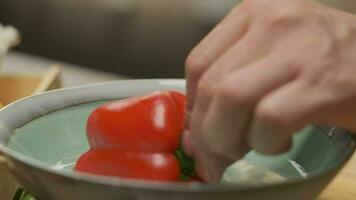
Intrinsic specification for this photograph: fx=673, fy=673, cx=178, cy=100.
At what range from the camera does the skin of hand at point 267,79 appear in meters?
0.39

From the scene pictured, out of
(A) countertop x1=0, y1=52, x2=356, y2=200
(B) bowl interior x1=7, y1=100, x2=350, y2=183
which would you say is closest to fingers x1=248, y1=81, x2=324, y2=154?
(B) bowl interior x1=7, y1=100, x2=350, y2=183

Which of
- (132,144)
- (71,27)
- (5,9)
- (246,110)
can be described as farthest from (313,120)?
(5,9)

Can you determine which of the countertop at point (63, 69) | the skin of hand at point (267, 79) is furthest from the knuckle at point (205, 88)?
the countertop at point (63, 69)

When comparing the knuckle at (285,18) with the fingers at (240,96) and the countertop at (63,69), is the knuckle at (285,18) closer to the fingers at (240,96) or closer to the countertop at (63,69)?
the fingers at (240,96)

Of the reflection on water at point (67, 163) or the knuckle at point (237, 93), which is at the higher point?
the knuckle at point (237, 93)

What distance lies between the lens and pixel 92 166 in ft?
1.59

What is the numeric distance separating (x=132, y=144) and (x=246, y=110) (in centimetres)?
13

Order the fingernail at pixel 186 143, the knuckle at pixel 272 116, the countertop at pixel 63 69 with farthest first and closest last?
the countertop at pixel 63 69 < the fingernail at pixel 186 143 < the knuckle at pixel 272 116

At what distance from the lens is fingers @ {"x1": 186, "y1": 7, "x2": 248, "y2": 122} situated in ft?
1.47

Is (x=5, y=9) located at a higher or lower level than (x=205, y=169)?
lower

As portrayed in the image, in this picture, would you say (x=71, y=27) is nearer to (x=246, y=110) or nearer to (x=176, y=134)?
(x=176, y=134)

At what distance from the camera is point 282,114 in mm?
383

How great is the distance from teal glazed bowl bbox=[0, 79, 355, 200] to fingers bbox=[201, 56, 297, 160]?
0.11 feet

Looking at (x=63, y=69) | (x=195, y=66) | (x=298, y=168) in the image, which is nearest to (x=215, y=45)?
(x=195, y=66)
